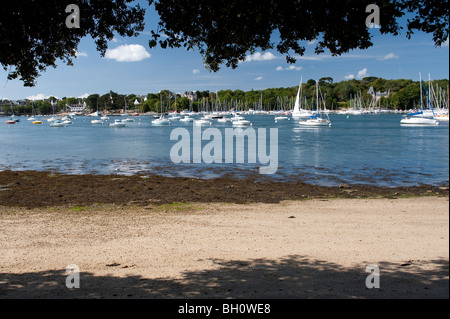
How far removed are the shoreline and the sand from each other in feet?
8.94

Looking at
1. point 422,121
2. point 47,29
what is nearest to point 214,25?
point 47,29

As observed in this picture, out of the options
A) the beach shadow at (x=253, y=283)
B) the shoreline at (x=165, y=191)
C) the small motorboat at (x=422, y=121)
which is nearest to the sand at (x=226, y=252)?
the beach shadow at (x=253, y=283)

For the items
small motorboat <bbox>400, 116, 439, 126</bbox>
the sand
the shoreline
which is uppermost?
small motorboat <bbox>400, 116, 439, 126</bbox>

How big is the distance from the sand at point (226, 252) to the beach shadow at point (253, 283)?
2 cm

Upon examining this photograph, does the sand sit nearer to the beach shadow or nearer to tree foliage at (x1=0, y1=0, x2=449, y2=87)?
the beach shadow

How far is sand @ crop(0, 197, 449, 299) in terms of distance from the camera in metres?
6.95

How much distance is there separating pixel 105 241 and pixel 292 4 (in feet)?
25.3

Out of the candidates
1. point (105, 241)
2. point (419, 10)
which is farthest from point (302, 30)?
point (105, 241)

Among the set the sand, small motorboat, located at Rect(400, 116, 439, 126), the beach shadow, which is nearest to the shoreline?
the sand

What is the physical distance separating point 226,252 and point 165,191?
1136cm

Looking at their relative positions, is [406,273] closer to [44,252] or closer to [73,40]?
[73,40]

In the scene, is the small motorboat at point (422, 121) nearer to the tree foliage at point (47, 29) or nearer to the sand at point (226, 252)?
the sand at point (226, 252)

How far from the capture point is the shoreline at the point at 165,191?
1831 centimetres

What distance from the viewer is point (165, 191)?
20.5m
